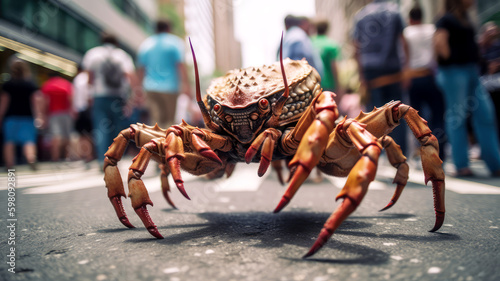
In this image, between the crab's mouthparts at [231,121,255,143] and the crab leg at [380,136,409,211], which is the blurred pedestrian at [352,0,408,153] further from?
the crab's mouthparts at [231,121,255,143]

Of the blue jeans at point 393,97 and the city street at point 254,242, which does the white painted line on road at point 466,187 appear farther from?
the blue jeans at point 393,97

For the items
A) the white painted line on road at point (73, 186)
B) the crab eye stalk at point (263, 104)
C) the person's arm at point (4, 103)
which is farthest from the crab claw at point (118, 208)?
the person's arm at point (4, 103)

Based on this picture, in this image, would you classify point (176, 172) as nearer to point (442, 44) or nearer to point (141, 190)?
point (141, 190)

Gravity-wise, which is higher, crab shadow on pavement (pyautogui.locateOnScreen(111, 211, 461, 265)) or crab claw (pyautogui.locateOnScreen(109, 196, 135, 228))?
crab claw (pyautogui.locateOnScreen(109, 196, 135, 228))

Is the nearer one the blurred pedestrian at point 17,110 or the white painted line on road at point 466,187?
the white painted line on road at point 466,187

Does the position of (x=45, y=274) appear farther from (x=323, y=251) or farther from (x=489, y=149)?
(x=489, y=149)

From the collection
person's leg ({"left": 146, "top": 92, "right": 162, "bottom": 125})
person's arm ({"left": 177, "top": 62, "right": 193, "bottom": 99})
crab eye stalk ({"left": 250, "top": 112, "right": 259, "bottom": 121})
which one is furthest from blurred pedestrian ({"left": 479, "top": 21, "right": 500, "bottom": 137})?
crab eye stalk ({"left": 250, "top": 112, "right": 259, "bottom": 121})
